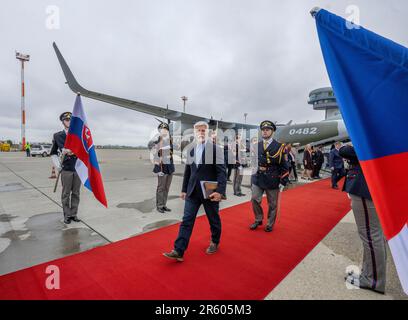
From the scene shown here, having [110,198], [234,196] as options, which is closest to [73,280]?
[110,198]

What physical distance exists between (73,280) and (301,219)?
4.06 meters

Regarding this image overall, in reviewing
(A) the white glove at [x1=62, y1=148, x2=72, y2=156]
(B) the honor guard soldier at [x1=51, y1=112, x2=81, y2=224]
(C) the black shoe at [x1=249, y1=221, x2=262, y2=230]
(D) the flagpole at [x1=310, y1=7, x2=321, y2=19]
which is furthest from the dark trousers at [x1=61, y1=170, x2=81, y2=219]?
(D) the flagpole at [x1=310, y1=7, x2=321, y2=19]

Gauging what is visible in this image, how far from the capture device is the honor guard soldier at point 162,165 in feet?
Result: 15.9

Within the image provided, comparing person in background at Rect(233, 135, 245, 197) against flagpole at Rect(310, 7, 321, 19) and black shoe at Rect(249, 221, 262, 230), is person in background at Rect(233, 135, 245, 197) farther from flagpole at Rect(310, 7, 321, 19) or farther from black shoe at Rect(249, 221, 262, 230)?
flagpole at Rect(310, 7, 321, 19)

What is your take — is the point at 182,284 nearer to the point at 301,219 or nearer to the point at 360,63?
the point at 360,63

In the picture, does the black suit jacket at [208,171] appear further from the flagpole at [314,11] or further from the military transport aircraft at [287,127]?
the military transport aircraft at [287,127]

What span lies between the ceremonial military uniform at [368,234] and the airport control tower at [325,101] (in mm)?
29757

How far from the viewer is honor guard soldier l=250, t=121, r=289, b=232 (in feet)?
12.1

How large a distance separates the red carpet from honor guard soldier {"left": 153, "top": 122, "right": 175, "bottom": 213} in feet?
3.68

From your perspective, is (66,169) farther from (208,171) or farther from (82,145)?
(208,171)

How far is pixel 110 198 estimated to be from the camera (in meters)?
5.91

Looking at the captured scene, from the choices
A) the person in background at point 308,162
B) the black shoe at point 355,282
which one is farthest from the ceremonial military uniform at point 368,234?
the person in background at point 308,162
